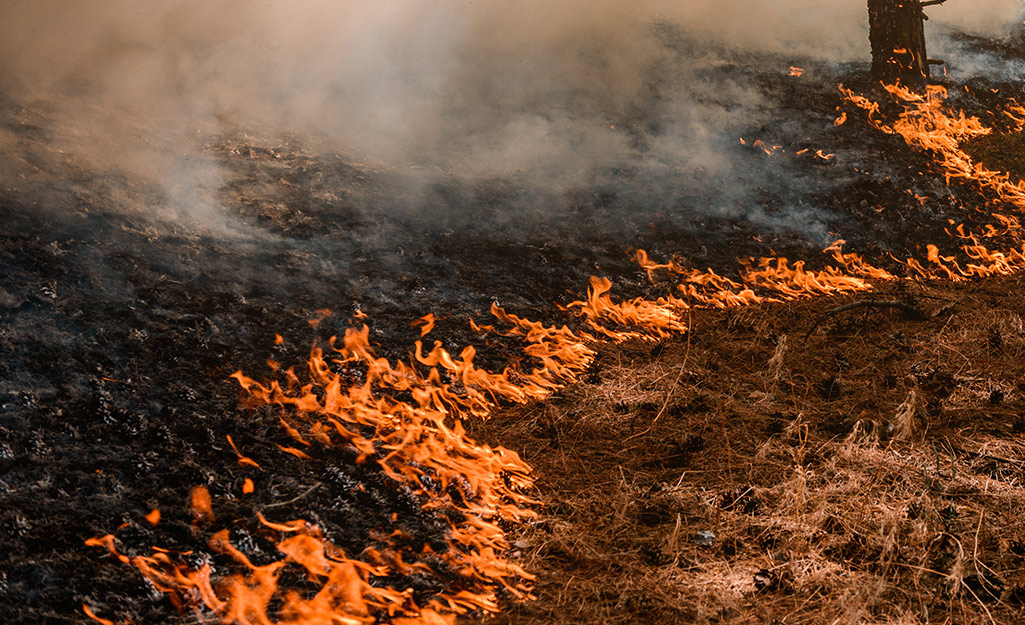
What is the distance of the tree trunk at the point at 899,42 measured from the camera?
661 cm

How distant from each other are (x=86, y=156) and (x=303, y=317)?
2.13 meters

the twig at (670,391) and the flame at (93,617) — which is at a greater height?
the flame at (93,617)

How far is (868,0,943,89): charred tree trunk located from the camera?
21.7 ft

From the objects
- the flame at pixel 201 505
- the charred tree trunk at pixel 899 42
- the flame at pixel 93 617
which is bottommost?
the flame at pixel 93 617

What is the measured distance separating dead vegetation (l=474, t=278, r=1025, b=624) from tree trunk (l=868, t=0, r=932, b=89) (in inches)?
136

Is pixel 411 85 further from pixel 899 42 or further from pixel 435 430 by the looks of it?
pixel 899 42

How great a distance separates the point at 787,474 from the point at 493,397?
1.40 meters

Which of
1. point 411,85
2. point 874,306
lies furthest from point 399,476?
point 411,85

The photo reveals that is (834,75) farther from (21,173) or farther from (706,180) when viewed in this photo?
(21,173)

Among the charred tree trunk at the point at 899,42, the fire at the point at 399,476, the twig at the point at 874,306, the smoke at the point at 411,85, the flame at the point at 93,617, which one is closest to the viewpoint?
the flame at the point at 93,617

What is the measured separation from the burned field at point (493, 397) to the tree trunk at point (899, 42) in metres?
1.68

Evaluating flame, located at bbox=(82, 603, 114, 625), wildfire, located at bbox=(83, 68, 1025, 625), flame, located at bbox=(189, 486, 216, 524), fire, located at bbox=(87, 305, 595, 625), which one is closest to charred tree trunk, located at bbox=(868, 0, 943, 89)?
wildfire, located at bbox=(83, 68, 1025, 625)

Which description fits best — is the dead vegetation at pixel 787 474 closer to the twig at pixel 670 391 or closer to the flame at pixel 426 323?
the twig at pixel 670 391

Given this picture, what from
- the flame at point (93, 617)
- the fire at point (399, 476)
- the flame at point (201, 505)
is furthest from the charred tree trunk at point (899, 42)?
the flame at point (93, 617)
